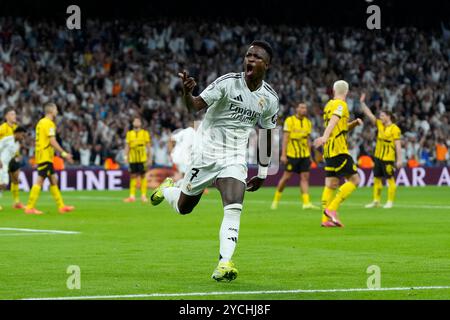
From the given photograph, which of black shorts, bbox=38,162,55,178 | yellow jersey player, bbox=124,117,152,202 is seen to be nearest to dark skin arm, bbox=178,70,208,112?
black shorts, bbox=38,162,55,178

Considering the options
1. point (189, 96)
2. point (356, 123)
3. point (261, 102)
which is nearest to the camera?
point (189, 96)

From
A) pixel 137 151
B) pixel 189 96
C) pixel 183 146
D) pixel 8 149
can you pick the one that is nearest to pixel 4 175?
pixel 8 149

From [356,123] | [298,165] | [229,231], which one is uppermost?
[356,123]

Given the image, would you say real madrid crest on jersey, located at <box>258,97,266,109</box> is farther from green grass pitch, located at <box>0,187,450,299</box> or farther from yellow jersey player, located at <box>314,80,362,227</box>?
yellow jersey player, located at <box>314,80,362,227</box>

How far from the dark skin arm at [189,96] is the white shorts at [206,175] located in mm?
797

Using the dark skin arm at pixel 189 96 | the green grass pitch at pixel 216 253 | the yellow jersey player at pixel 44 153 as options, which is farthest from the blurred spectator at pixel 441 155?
the dark skin arm at pixel 189 96

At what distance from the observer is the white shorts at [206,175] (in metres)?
11.3

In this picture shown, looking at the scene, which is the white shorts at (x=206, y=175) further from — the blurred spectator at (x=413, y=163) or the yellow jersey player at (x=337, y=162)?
the blurred spectator at (x=413, y=163)

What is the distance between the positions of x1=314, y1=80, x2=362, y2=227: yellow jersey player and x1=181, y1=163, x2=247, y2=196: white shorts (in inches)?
286

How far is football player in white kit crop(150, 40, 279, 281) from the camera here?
11078 millimetres

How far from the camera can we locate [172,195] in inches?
483

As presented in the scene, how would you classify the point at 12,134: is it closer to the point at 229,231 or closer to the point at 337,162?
the point at 337,162

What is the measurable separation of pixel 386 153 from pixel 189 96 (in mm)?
17292
